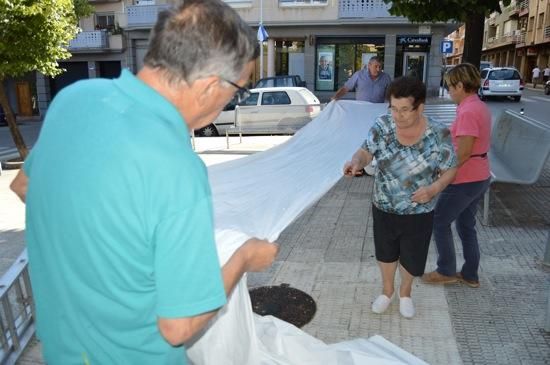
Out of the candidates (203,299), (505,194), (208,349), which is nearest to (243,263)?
(203,299)

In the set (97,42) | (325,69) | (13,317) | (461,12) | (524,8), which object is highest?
(524,8)

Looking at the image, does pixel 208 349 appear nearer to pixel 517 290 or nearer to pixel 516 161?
pixel 517 290

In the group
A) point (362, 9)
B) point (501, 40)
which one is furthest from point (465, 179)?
point (501, 40)

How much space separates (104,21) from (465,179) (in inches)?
1134

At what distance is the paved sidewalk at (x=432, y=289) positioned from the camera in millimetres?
3082

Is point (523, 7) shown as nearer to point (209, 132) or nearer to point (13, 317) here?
point (209, 132)

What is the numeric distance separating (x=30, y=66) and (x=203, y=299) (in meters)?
10.3

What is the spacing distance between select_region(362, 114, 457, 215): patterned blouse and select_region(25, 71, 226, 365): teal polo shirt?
86.4 inches

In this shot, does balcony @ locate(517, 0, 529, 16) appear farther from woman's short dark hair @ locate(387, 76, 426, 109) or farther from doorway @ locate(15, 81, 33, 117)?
woman's short dark hair @ locate(387, 76, 426, 109)

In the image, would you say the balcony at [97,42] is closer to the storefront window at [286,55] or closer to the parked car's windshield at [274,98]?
the storefront window at [286,55]

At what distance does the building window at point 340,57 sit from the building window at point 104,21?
479 inches

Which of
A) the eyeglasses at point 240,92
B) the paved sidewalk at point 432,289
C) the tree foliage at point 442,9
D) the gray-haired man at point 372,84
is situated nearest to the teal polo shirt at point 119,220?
the eyeglasses at point 240,92

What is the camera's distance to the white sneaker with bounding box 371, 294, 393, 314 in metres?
3.49

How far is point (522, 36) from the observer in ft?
153
